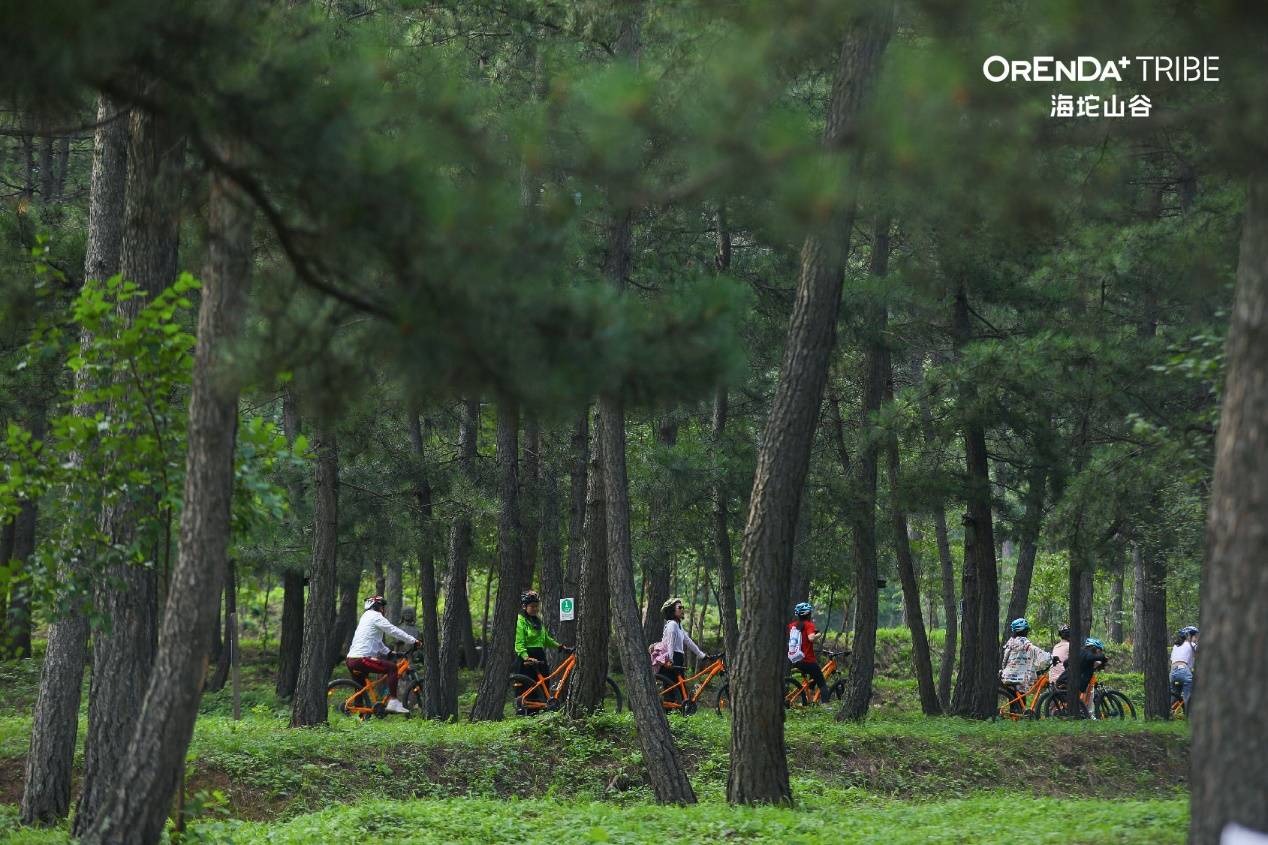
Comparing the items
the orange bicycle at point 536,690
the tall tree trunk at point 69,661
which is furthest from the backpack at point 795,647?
the tall tree trunk at point 69,661

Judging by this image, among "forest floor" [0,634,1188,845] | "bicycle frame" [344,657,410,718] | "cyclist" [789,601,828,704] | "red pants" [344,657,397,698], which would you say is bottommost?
"forest floor" [0,634,1188,845]

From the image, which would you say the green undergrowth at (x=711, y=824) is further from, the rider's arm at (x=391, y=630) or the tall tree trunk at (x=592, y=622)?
the rider's arm at (x=391, y=630)

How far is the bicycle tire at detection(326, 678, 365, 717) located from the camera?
57.4 ft

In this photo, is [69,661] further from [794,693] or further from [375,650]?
[794,693]

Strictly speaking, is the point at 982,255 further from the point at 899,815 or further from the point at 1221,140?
the point at 1221,140

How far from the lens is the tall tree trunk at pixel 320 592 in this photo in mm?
15086

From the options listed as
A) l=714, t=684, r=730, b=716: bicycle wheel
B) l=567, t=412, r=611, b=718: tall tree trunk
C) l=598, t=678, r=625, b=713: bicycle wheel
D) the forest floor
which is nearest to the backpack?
the forest floor

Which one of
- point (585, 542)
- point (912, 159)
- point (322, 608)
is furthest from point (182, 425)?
point (322, 608)

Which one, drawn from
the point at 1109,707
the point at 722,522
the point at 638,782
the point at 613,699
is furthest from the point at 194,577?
the point at 1109,707

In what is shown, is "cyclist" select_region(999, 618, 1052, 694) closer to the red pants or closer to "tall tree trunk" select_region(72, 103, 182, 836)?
the red pants

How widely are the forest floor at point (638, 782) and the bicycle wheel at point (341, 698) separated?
3.24ft

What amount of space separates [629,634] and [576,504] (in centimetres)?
845

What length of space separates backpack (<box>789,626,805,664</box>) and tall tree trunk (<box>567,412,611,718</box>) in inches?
210

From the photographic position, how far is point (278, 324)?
5.95 meters
